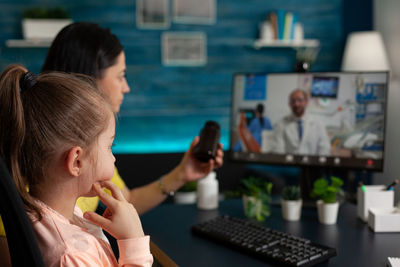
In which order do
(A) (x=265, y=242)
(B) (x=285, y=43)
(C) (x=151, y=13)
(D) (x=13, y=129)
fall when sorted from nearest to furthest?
(D) (x=13, y=129)
(A) (x=265, y=242)
(C) (x=151, y=13)
(B) (x=285, y=43)

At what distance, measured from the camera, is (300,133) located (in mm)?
1638

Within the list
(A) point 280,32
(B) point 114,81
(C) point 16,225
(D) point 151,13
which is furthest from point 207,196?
(A) point 280,32

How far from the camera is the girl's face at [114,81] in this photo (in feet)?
4.81

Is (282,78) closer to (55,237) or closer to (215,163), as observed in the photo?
(215,163)

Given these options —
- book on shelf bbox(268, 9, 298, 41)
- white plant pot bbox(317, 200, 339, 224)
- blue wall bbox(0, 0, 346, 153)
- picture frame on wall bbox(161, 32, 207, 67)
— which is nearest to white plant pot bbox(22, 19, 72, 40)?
blue wall bbox(0, 0, 346, 153)

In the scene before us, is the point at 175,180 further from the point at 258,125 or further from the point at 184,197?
the point at 258,125

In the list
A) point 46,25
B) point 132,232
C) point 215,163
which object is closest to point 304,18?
point 46,25

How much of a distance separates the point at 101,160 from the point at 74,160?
6 cm

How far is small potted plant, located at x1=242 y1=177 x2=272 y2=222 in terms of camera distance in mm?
1468

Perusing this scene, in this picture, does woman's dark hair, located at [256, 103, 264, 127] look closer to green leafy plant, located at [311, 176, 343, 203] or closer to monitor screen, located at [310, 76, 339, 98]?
monitor screen, located at [310, 76, 339, 98]

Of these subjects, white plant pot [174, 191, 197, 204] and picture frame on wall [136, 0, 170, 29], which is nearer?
white plant pot [174, 191, 197, 204]

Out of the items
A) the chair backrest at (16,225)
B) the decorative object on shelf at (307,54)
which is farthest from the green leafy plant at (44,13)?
the chair backrest at (16,225)

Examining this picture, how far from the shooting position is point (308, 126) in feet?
5.33

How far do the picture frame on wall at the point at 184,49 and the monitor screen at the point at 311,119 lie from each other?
2.30 meters
